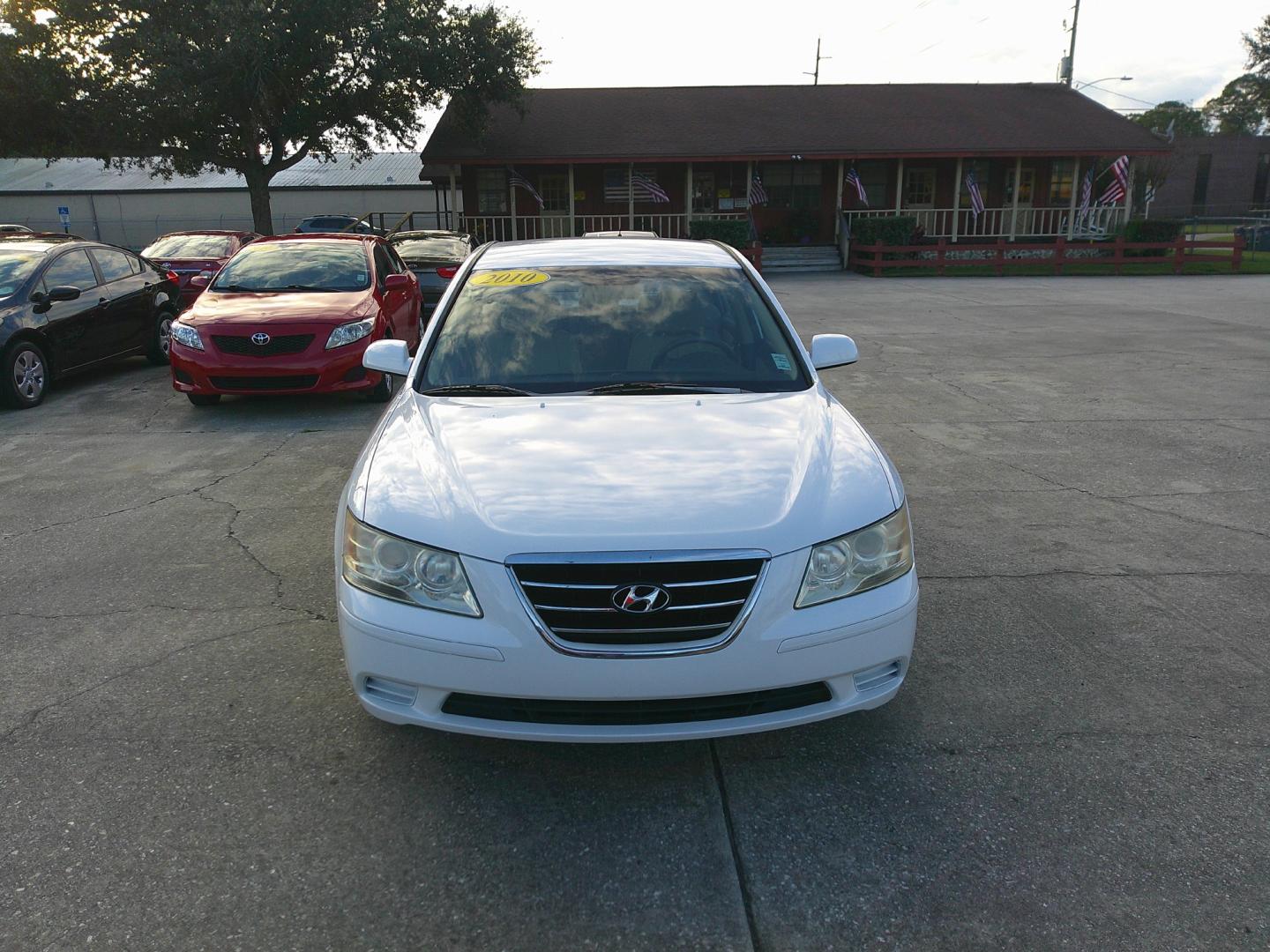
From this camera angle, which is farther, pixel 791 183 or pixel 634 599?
pixel 791 183

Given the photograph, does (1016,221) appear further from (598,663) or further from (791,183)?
(598,663)

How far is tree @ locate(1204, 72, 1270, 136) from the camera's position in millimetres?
80125

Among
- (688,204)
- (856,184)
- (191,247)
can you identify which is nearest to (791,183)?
(856,184)

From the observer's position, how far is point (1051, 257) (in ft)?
88.6

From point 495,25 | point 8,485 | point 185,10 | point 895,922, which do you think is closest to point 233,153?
point 185,10

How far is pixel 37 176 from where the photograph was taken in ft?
164

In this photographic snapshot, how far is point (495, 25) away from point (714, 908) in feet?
93.7

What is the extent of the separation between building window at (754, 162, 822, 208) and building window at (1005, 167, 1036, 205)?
20.7 feet

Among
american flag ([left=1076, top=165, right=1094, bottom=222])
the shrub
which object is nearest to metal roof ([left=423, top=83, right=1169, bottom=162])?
american flag ([left=1076, top=165, right=1094, bottom=222])

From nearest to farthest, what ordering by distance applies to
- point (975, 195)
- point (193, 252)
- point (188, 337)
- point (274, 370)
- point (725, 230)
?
point (274, 370) < point (188, 337) < point (193, 252) < point (975, 195) < point (725, 230)

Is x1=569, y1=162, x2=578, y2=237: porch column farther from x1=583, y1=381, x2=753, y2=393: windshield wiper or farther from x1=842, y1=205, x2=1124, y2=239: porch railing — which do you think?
x1=583, y1=381, x2=753, y2=393: windshield wiper

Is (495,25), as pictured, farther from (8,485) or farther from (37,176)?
(37,176)

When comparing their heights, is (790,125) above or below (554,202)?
above

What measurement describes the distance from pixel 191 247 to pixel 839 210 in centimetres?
1982
